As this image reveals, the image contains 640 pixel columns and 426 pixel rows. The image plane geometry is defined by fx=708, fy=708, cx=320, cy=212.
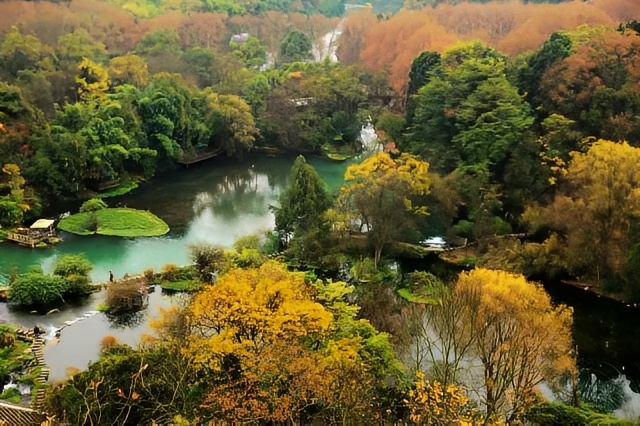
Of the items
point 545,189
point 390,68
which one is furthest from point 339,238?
point 390,68

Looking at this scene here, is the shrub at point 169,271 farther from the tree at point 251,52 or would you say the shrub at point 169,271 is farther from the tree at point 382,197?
the tree at point 251,52

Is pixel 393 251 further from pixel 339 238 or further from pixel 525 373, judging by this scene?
pixel 525 373

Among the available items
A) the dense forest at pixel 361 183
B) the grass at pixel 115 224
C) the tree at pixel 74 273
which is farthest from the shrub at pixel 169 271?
the grass at pixel 115 224

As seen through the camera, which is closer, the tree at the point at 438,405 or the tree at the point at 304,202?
the tree at the point at 438,405

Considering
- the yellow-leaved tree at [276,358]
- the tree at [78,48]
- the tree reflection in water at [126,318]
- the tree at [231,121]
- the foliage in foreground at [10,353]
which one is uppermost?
the tree at [78,48]

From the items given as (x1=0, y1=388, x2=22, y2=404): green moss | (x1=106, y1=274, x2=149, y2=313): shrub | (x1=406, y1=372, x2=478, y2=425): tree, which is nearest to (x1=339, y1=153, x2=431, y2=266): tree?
(x1=106, y1=274, x2=149, y2=313): shrub

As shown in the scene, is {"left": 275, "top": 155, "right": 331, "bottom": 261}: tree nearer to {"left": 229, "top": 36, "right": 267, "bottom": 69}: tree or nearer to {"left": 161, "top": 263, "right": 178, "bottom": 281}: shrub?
{"left": 161, "top": 263, "right": 178, "bottom": 281}: shrub
